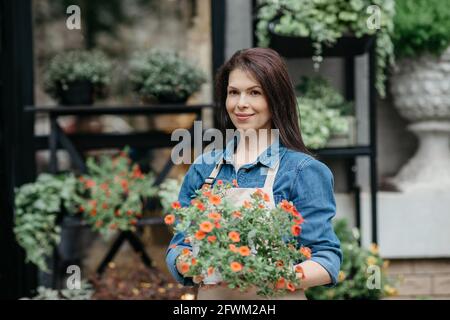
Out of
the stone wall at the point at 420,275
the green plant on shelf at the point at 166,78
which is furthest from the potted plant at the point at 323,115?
the stone wall at the point at 420,275

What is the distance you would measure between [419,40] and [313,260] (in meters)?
2.51

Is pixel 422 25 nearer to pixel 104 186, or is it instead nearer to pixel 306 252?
pixel 104 186

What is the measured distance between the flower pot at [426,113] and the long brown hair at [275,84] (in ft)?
7.48

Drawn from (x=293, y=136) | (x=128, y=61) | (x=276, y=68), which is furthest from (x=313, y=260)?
(x=128, y=61)

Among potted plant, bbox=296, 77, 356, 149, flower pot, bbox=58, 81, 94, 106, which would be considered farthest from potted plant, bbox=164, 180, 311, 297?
flower pot, bbox=58, 81, 94, 106

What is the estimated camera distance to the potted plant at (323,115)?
413cm

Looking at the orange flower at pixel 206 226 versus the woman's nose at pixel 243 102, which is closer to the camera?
the orange flower at pixel 206 226

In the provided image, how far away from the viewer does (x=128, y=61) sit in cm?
523

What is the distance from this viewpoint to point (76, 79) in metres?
4.47

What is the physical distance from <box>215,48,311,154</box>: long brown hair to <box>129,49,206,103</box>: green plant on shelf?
206cm

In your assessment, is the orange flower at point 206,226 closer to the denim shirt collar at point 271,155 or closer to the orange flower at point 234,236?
the orange flower at point 234,236

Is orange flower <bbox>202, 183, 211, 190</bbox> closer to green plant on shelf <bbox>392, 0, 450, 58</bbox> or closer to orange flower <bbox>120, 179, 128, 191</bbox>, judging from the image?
orange flower <bbox>120, 179, 128, 191</bbox>

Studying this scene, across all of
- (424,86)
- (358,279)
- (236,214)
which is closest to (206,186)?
(236,214)

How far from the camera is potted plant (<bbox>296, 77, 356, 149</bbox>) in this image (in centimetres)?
413
